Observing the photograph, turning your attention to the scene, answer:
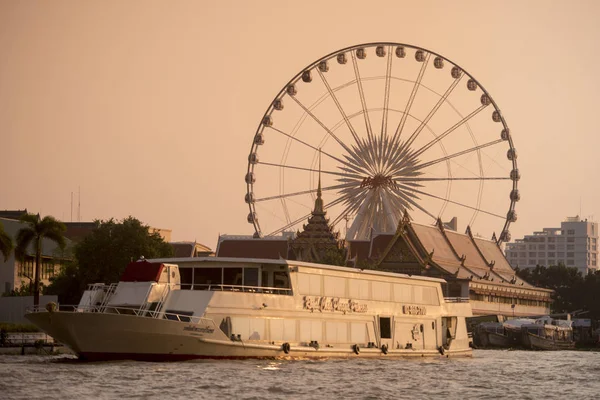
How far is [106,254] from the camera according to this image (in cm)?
10362

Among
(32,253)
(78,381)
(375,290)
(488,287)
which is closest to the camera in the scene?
(78,381)

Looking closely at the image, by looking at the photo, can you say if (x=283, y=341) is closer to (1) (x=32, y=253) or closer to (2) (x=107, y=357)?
(2) (x=107, y=357)

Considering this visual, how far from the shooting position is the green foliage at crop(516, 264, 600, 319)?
164m

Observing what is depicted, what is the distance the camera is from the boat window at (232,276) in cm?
6444

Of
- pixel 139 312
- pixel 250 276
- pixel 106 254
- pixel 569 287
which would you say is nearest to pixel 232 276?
pixel 250 276

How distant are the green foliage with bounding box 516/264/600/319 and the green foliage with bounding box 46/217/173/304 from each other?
68362mm

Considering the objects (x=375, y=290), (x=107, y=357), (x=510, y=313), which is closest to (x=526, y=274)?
(x=510, y=313)

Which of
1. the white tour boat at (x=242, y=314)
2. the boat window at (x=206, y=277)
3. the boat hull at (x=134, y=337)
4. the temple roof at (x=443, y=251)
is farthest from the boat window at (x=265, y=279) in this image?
the temple roof at (x=443, y=251)

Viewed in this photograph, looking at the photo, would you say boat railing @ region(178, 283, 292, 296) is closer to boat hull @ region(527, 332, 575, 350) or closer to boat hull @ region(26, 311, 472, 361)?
boat hull @ region(26, 311, 472, 361)

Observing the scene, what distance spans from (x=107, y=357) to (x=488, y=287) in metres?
80.2

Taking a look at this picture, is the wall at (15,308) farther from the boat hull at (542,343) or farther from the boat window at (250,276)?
the boat hull at (542,343)

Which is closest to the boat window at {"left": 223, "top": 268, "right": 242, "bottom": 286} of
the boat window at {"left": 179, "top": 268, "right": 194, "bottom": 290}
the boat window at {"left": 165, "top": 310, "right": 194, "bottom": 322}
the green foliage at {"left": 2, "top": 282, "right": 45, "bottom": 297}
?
the boat window at {"left": 179, "top": 268, "right": 194, "bottom": 290}

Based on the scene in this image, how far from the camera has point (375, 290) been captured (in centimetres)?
7150

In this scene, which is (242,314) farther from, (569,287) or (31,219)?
(569,287)
